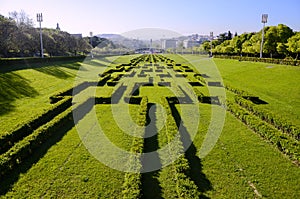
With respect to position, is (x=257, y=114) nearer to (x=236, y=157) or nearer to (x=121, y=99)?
(x=236, y=157)

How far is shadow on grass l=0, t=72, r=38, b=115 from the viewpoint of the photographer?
13.4 m

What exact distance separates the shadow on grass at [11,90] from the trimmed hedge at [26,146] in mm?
4638

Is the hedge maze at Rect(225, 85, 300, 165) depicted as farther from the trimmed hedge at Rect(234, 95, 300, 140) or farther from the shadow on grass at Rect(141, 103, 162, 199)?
the shadow on grass at Rect(141, 103, 162, 199)

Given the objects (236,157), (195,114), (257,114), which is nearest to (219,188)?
(236,157)

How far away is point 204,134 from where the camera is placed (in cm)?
953

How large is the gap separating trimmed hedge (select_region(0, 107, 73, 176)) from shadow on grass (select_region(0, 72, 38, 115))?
15.2 ft

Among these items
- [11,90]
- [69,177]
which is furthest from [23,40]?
[69,177]

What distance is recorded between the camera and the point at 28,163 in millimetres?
7066

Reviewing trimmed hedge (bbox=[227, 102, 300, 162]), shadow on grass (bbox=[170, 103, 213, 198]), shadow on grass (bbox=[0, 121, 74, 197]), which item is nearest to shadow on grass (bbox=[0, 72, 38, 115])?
shadow on grass (bbox=[0, 121, 74, 197])

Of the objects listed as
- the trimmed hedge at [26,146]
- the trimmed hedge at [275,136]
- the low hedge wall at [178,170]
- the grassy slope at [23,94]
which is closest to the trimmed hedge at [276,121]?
Result: the trimmed hedge at [275,136]

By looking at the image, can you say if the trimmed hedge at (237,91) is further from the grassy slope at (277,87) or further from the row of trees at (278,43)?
the row of trees at (278,43)

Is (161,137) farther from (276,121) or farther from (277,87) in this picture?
(277,87)

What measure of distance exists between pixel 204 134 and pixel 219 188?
3.64 meters

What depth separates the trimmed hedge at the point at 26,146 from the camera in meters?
6.39
